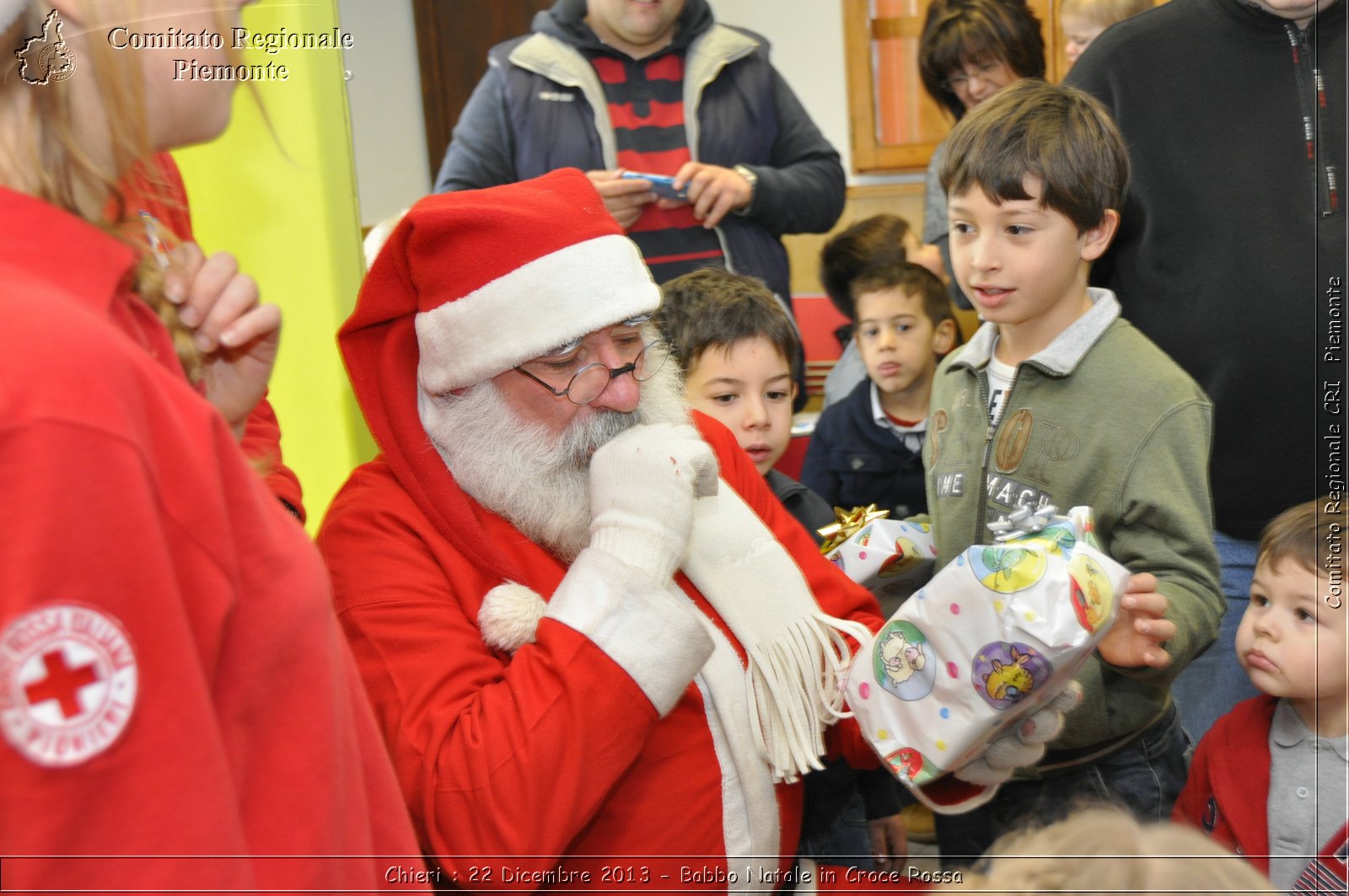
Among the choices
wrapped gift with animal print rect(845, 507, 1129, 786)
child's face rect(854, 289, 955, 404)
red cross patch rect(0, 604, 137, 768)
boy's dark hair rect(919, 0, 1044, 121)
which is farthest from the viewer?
child's face rect(854, 289, 955, 404)

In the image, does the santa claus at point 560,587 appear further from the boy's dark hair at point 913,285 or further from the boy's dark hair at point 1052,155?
the boy's dark hair at point 913,285

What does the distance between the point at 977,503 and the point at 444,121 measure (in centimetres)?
155

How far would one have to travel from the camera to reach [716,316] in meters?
2.34

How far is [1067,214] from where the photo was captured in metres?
1.86

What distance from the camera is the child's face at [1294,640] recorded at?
60.2 inches

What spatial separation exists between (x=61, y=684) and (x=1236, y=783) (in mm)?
1519

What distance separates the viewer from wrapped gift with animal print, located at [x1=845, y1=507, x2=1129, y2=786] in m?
1.27

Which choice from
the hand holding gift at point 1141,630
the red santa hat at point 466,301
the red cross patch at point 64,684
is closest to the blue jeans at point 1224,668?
the hand holding gift at point 1141,630

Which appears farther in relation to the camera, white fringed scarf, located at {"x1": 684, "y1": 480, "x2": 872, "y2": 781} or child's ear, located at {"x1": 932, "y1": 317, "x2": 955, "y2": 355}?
child's ear, located at {"x1": 932, "y1": 317, "x2": 955, "y2": 355}

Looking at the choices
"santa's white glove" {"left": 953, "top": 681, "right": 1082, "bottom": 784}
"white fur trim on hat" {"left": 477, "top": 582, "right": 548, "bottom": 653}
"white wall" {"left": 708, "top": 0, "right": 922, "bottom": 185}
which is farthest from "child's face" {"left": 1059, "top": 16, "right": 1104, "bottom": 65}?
"white fur trim on hat" {"left": 477, "top": 582, "right": 548, "bottom": 653}

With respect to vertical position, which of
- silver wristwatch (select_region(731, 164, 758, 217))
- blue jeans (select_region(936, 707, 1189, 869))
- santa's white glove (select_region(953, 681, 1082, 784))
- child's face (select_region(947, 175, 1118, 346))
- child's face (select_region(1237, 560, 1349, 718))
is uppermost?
silver wristwatch (select_region(731, 164, 758, 217))

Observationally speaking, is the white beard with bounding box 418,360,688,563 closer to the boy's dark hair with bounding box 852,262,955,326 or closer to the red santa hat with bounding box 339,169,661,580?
the red santa hat with bounding box 339,169,661,580

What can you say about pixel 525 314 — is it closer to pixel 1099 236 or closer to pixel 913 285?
pixel 1099 236

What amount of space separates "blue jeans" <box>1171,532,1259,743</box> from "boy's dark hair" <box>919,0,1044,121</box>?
4.59 feet
